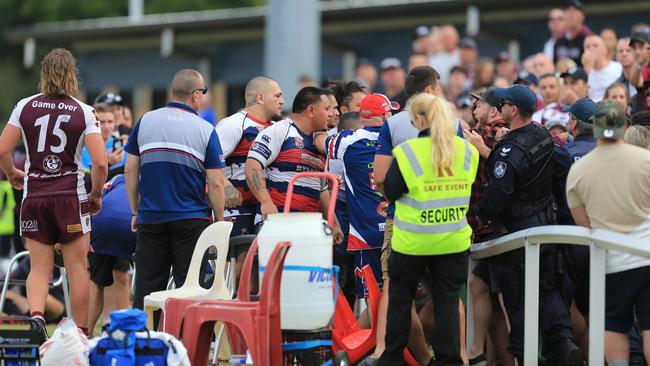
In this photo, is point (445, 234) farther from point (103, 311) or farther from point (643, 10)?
point (643, 10)

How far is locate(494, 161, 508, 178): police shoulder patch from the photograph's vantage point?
7.89m

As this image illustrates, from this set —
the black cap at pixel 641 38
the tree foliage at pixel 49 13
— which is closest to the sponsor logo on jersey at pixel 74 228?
the black cap at pixel 641 38

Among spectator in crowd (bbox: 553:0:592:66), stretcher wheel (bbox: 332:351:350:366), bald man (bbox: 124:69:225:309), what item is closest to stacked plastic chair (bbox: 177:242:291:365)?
stretcher wheel (bbox: 332:351:350:366)

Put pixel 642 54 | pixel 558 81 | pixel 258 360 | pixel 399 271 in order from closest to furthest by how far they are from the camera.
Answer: pixel 258 360 < pixel 399 271 < pixel 642 54 < pixel 558 81

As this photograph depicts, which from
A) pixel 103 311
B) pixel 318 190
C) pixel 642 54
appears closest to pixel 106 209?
pixel 103 311

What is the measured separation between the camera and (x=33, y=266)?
866 cm

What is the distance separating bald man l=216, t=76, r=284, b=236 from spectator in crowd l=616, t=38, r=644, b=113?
344cm

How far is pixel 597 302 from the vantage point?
23.9ft

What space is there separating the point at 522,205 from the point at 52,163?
131 inches

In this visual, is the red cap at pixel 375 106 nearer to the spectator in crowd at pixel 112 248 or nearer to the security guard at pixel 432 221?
the security guard at pixel 432 221

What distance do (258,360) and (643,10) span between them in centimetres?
1131

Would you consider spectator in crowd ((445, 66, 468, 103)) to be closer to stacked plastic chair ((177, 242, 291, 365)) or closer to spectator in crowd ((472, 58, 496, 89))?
spectator in crowd ((472, 58, 496, 89))

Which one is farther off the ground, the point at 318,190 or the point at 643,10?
the point at 643,10

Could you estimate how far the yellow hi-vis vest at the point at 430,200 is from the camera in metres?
7.41
